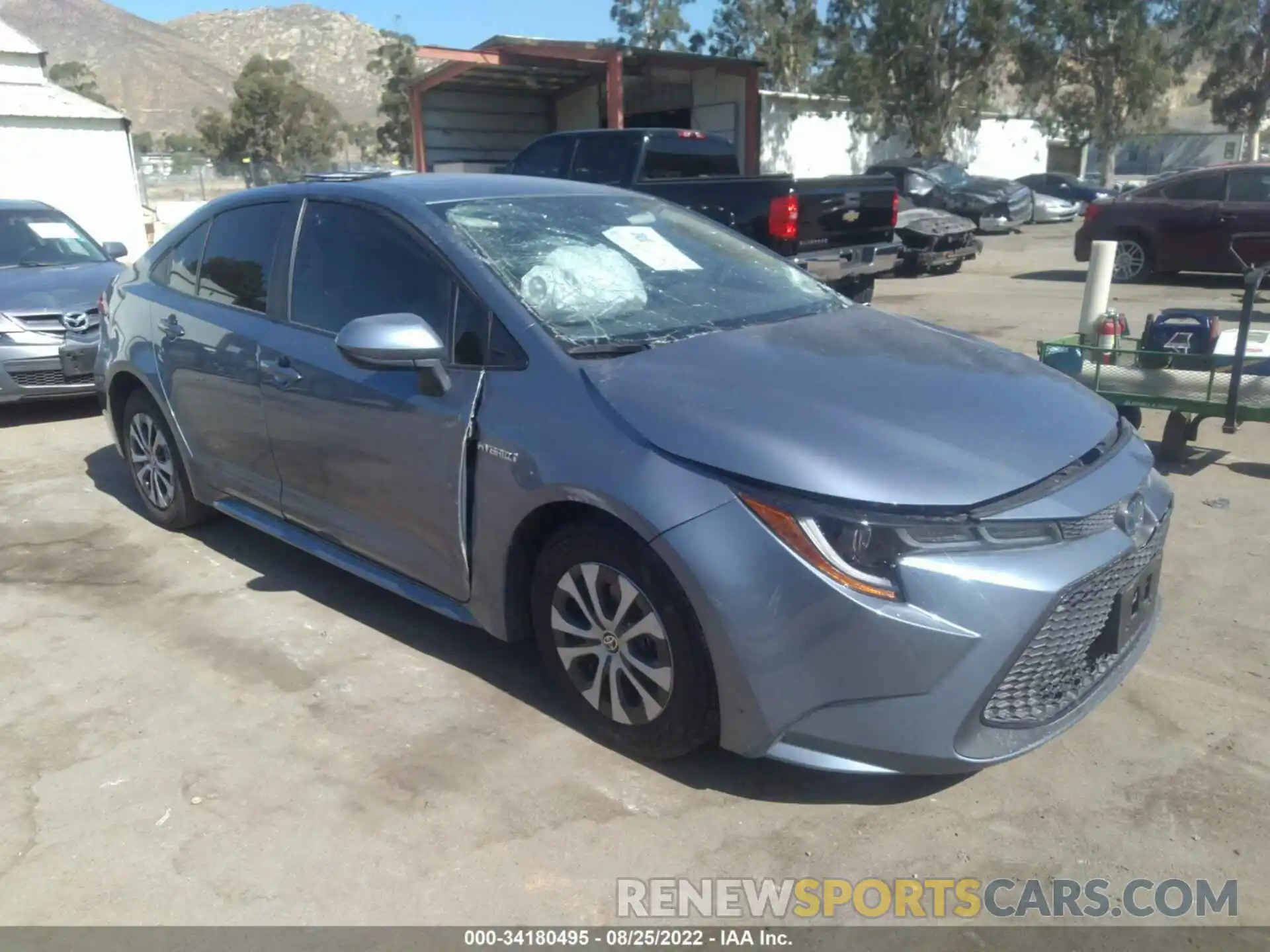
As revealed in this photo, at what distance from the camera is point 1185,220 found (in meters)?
12.8

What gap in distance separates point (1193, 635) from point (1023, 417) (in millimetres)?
1451

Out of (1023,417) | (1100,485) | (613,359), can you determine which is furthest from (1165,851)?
(613,359)

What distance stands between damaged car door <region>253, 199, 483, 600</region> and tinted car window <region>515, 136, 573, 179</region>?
7.62 meters

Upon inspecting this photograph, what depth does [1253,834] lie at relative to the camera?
279cm

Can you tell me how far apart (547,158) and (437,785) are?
957cm

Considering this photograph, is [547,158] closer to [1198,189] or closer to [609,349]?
[1198,189]

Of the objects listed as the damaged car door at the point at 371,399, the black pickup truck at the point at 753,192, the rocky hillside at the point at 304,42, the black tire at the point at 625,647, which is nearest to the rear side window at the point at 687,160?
the black pickup truck at the point at 753,192

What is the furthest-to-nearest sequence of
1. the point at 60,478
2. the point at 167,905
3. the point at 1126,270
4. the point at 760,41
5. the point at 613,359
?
the point at 760,41, the point at 1126,270, the point at 60,478, the point at 613,359, the point at 167,905

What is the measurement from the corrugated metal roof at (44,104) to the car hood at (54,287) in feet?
42.0

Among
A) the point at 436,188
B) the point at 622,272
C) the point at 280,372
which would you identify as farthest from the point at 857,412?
the point at 280,372

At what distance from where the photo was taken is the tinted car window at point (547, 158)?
11391 millimetres

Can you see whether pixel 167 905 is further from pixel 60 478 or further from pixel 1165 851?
pixel 60 478

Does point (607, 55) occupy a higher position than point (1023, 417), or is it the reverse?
point (607, 55)

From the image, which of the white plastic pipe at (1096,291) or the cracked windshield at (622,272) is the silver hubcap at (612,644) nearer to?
the cracked windshield at (622,272)
